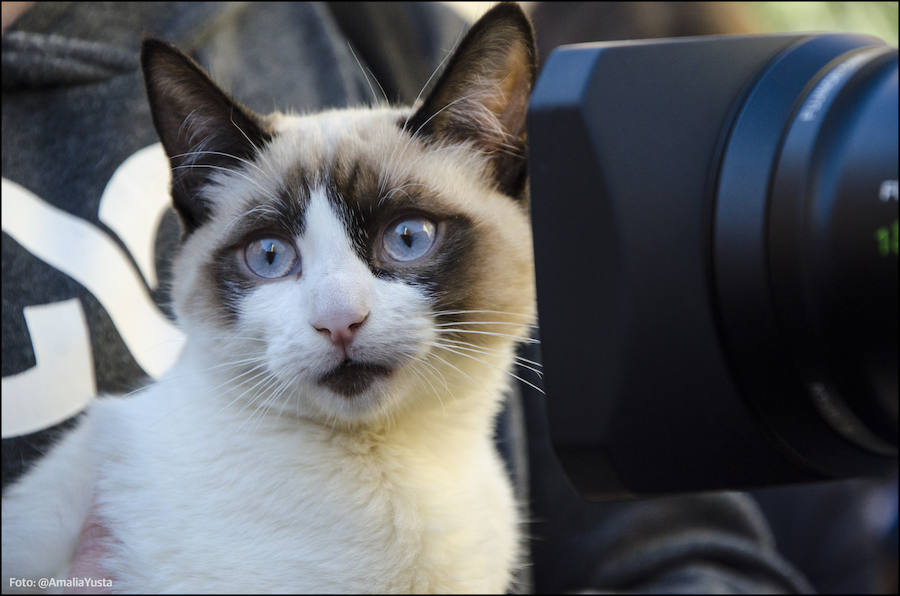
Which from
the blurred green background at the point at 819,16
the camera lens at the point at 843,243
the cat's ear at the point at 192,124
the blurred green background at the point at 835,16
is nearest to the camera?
the camera lens at the point at 843,243

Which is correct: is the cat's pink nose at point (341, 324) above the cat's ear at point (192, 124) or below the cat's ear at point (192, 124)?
below

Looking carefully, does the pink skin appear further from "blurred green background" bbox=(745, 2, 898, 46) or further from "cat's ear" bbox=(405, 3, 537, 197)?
"blurred green background" bbox=(745, 2, 898, 46)

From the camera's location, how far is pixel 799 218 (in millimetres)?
456

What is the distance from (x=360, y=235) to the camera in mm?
771

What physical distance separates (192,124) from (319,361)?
33 cm

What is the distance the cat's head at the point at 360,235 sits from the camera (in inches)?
29.5

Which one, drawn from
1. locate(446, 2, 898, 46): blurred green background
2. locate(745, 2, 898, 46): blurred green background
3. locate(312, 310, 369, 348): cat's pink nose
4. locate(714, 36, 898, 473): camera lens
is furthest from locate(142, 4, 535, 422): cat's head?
locate(745, 2, 898, 46): blurred green background

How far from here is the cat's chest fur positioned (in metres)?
0.76

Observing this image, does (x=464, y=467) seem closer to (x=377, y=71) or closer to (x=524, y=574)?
(x=524, y=574)

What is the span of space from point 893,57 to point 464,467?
0.63 m

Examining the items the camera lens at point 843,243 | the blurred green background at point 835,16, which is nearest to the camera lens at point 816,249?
the camera lens at point 843,243

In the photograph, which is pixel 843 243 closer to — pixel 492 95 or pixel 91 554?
pixel 492 95

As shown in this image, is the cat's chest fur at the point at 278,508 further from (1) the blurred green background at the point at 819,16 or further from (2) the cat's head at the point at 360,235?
(1) the blurred green background at the point at 819,16

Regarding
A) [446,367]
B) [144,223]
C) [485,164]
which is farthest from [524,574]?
[144,223]
